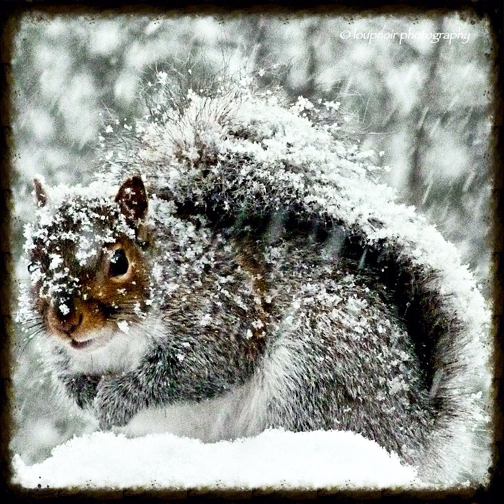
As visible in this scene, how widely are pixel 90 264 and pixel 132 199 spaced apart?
0.25 metres

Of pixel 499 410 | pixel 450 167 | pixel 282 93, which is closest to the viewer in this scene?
pixel 499 410

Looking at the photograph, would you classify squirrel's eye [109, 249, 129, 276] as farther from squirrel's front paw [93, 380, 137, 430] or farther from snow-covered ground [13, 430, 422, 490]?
snow-covered ground [13, 430, 422, 490]

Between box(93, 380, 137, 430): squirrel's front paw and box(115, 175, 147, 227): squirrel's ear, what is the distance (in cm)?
58

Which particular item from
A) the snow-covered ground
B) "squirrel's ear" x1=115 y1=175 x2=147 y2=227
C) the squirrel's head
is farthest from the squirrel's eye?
the snow-covered ground

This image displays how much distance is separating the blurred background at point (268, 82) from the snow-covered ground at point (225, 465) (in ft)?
0.53

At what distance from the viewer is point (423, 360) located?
8.33 feet

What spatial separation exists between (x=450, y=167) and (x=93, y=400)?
5.40ft

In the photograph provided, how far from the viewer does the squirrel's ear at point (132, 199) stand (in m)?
2.31

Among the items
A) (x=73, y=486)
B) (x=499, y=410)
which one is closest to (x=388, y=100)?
(x=499, y=410)

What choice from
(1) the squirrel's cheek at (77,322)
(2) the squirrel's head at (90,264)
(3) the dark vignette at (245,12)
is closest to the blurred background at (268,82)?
(3) the dark vignette at (245,12)

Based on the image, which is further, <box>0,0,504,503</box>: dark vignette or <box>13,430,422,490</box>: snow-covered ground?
<box>0,0,504,503</box>: dark vignette

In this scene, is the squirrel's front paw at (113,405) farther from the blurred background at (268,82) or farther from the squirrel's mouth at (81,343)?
the squirrel's mouth at (81,343)

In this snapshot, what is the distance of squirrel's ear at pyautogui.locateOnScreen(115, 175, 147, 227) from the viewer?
7.58ft

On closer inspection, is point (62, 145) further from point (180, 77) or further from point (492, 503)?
point (492, 503)
